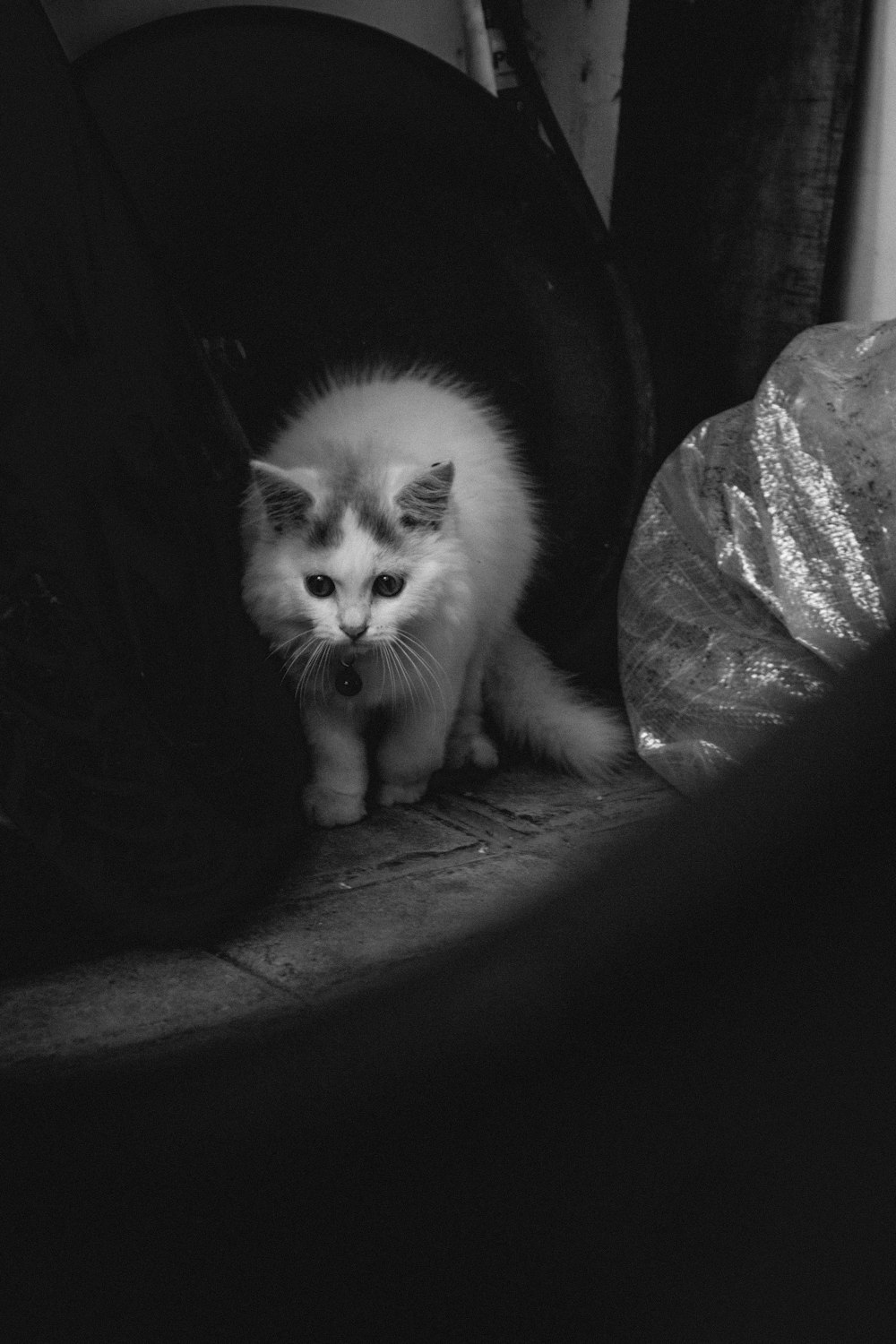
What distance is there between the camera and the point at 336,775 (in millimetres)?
1731

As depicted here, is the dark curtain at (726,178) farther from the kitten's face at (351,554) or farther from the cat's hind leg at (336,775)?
the cat's hind leg at (336,775)

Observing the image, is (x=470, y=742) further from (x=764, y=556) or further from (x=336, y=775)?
(x=764, y=556)

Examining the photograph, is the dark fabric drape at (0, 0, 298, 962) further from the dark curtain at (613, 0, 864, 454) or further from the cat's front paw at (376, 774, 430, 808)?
the dark curtain at (613, 0, 864, 454)

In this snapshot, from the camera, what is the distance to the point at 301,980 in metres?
1.36

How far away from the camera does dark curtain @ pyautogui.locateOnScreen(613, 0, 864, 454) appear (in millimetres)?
1847

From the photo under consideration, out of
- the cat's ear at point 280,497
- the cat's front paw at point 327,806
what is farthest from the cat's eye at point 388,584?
the cat's front paw at point 327,806

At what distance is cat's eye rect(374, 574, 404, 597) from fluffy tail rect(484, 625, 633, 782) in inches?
15.3

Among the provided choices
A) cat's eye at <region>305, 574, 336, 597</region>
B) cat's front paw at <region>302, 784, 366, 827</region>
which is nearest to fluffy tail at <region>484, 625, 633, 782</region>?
cat's front paw at <region>302, 784, 366, 827</region>

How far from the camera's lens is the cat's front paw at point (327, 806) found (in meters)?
1.73

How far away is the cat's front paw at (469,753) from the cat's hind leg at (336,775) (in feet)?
0.68

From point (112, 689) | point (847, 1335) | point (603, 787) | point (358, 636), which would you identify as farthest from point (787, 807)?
point (603, 787)

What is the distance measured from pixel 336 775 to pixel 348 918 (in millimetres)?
286

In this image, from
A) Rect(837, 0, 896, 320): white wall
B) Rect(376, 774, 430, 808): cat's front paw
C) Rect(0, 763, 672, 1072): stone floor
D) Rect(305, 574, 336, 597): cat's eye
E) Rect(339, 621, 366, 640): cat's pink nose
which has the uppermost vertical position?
Rect(837, 0, 896, 320): white wall

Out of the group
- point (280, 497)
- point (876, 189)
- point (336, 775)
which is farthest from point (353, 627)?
point (876, 189)
